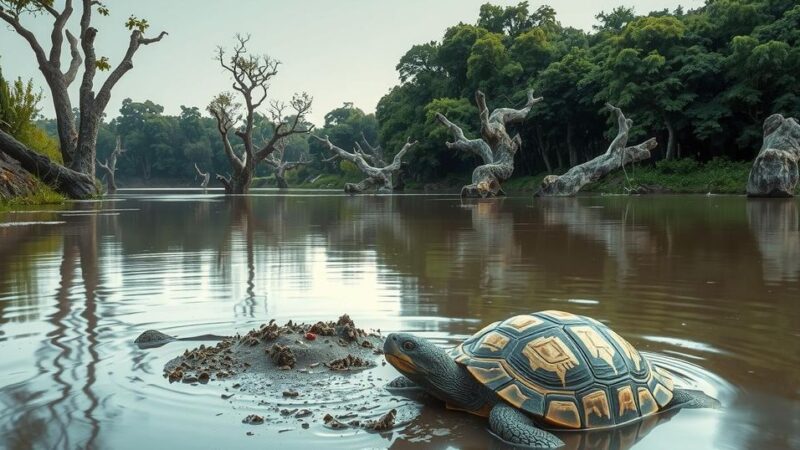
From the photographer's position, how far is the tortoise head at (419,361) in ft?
11.9

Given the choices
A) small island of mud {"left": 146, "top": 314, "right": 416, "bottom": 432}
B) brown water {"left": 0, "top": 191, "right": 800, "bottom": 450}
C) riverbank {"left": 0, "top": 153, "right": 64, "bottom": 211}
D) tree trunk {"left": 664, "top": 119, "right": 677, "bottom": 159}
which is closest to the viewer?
brown water {"left": 0, "top": 191, "right": 800, "bottom": 450}

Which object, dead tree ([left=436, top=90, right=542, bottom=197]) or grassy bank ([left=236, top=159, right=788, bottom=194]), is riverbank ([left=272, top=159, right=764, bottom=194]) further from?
dead tree ([left=436, top=90, right=542, bottom=197])

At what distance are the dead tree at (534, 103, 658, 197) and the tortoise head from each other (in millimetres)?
29546

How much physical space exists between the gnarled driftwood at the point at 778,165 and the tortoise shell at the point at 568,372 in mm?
25681

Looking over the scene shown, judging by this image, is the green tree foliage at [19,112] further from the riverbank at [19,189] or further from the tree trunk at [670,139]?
the tree trunk at [670,139]

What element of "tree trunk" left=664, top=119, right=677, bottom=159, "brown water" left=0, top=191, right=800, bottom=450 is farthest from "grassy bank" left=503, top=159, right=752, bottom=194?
"brown water" left=0, top=191, right=800, bottom=450

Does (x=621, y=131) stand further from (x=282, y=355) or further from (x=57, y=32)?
(x=282, y=355)

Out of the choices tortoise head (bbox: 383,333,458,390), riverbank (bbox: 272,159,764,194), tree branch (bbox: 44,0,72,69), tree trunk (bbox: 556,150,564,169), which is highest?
tree branch (bbox: 44,0,72,69)

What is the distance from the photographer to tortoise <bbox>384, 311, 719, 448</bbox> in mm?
3451

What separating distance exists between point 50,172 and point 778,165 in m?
26.2

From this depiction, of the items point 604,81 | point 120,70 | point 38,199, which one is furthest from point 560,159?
point 38,199

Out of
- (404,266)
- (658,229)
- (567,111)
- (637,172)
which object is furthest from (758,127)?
(404,266)

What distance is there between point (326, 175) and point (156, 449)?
3468 inches

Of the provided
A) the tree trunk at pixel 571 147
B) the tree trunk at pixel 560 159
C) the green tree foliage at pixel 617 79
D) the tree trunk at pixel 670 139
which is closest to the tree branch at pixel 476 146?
the green tree foliage at pixel 617 79
